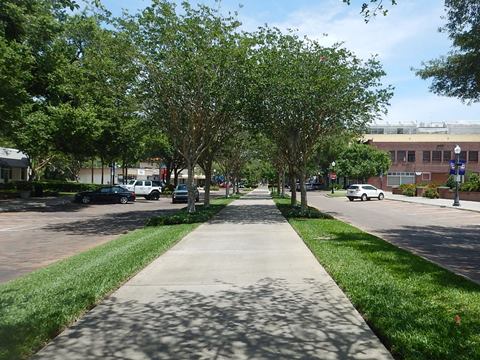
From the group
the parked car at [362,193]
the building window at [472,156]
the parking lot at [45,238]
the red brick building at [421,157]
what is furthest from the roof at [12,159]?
the building window at [472,156]

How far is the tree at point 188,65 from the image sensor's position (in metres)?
19.5

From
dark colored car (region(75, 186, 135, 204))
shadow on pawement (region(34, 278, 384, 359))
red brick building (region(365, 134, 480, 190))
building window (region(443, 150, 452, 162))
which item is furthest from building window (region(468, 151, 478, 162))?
shadow on pawement (region(34, 278, 384, 359))

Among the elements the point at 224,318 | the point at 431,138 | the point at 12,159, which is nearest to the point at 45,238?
the point at 224,318

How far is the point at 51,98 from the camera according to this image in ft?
117

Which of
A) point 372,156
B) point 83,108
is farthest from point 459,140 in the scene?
point 83,108

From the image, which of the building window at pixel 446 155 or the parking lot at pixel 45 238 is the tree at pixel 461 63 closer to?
the parking lot at pixel 45 238

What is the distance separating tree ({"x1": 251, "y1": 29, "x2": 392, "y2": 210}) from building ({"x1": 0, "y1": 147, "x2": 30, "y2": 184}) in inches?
1505

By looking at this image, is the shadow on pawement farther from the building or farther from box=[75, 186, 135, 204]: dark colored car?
the building

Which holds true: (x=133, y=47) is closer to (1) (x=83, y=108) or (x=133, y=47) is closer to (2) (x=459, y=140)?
(1) (x=83, y=108)

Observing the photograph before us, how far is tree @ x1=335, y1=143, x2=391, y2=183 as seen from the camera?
7619cm

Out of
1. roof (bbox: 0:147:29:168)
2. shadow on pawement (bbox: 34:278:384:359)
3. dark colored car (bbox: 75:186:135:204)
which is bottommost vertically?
shadow on pawement (bbox: 34:278:384:359)

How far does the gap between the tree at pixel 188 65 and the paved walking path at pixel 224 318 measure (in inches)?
438

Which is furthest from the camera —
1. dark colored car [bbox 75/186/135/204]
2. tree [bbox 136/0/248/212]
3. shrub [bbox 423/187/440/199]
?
shrub [bbox 423/187/440/199]

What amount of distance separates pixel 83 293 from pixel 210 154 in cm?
2060
